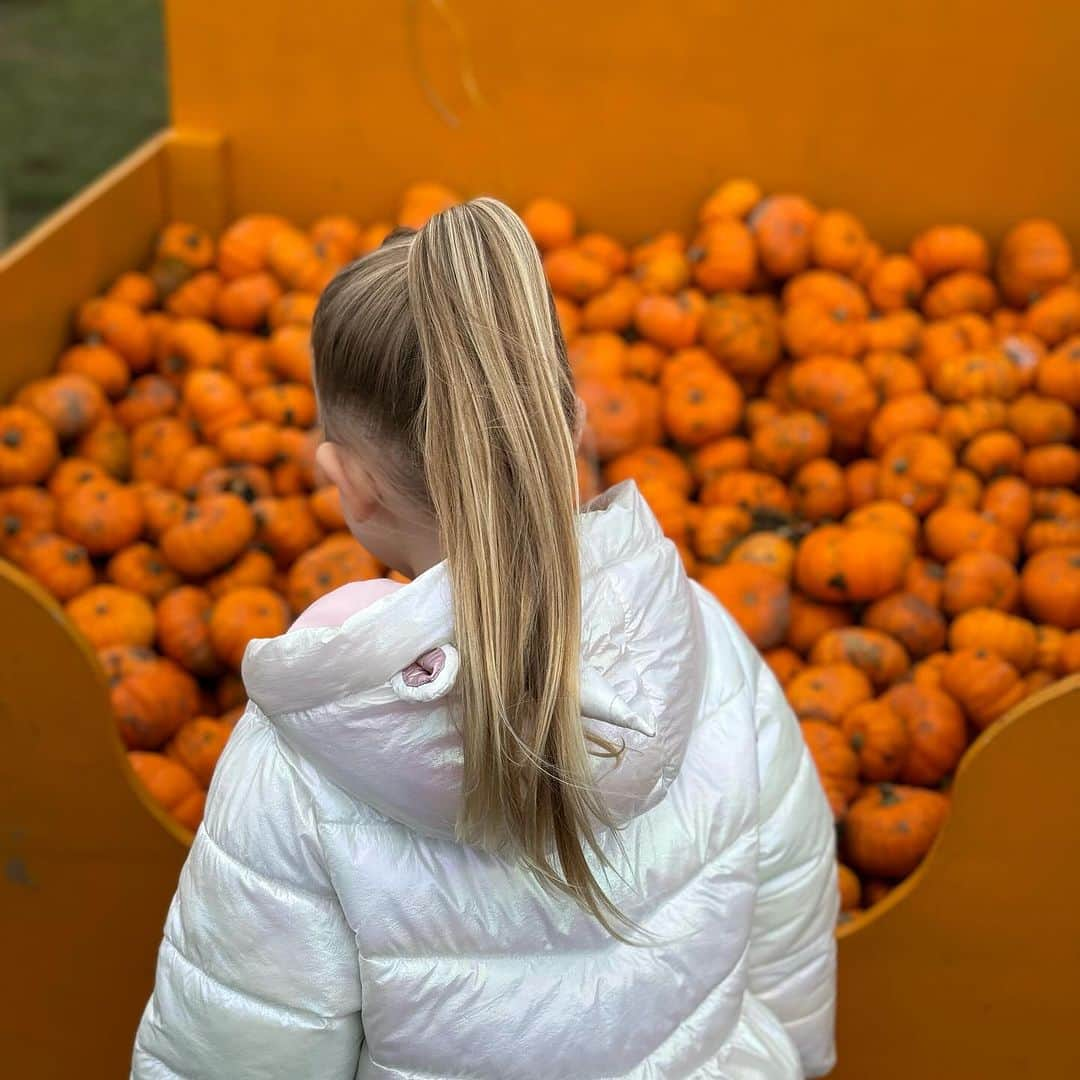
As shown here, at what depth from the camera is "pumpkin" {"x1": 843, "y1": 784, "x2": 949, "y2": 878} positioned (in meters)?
2.12

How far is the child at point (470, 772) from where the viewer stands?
107 cm

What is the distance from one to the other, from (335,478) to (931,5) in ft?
7.79

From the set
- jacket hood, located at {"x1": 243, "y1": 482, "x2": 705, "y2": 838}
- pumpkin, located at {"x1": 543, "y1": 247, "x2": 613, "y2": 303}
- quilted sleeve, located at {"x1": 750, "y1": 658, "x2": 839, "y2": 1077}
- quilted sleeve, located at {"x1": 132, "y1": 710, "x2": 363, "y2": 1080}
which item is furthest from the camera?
pumpkin, located at {"x1": 543, "y1": 247, "x2": 613, "y2": 303}

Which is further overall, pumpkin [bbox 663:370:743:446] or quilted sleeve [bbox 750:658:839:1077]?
pumpkin [bbox 663:370:743:446]

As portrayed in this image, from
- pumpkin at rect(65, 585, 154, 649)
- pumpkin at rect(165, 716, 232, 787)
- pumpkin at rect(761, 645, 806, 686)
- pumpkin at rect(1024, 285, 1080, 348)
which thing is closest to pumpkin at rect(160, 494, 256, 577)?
pumpkin at rect(65, 585, 154, 649)

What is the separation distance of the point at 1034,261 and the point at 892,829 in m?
1.50

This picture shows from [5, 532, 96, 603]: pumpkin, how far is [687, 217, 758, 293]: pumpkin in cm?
150

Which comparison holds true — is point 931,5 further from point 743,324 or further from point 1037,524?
point 1037,524

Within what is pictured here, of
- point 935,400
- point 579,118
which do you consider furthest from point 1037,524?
point 579,118

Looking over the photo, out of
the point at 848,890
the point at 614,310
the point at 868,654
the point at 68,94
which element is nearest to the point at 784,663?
the point at 868,654

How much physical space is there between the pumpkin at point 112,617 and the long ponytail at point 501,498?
156 centimetres

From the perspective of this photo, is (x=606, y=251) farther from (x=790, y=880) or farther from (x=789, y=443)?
(x=790, y=880)

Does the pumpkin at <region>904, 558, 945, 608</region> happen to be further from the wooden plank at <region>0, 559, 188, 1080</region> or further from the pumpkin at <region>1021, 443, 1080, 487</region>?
the wooden plank at <region>0, 559, 188, 1080</region>

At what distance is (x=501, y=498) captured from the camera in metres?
1.09
